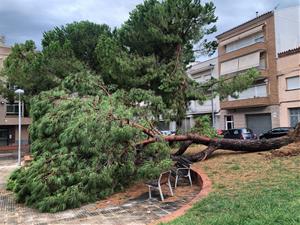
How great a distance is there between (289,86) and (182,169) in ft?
77.4

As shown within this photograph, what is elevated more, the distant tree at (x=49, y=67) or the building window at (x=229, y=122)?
the distant tree at (x=49, y=67)

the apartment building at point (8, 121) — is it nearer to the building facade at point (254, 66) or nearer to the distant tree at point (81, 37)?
the distant tree at point (81, 37)

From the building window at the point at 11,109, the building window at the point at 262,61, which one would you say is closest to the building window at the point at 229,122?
the building window at the point at 262,61

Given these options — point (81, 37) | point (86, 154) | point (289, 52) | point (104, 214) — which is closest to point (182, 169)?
point (86, 154)

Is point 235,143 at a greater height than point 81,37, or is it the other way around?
point 81,37

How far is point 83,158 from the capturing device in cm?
832

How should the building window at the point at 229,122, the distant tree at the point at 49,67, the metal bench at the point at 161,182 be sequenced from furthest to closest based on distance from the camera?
the building window at the point at 229,122, the distant tree at the point at 49,67, the metal bench at the point at 161,182

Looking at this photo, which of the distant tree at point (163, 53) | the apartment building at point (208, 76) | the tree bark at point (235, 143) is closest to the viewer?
the tree bark at point (235, 143)

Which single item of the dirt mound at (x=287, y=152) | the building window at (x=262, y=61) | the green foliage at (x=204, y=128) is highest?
the building window at (x=262, y=61)

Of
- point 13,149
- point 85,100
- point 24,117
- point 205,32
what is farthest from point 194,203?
point 24,117

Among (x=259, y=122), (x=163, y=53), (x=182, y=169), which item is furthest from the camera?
(x=259, y=122)

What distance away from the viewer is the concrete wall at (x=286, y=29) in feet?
101

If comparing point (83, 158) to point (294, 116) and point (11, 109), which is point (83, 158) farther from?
point (11, 109)

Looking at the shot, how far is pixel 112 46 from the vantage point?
1340cm
